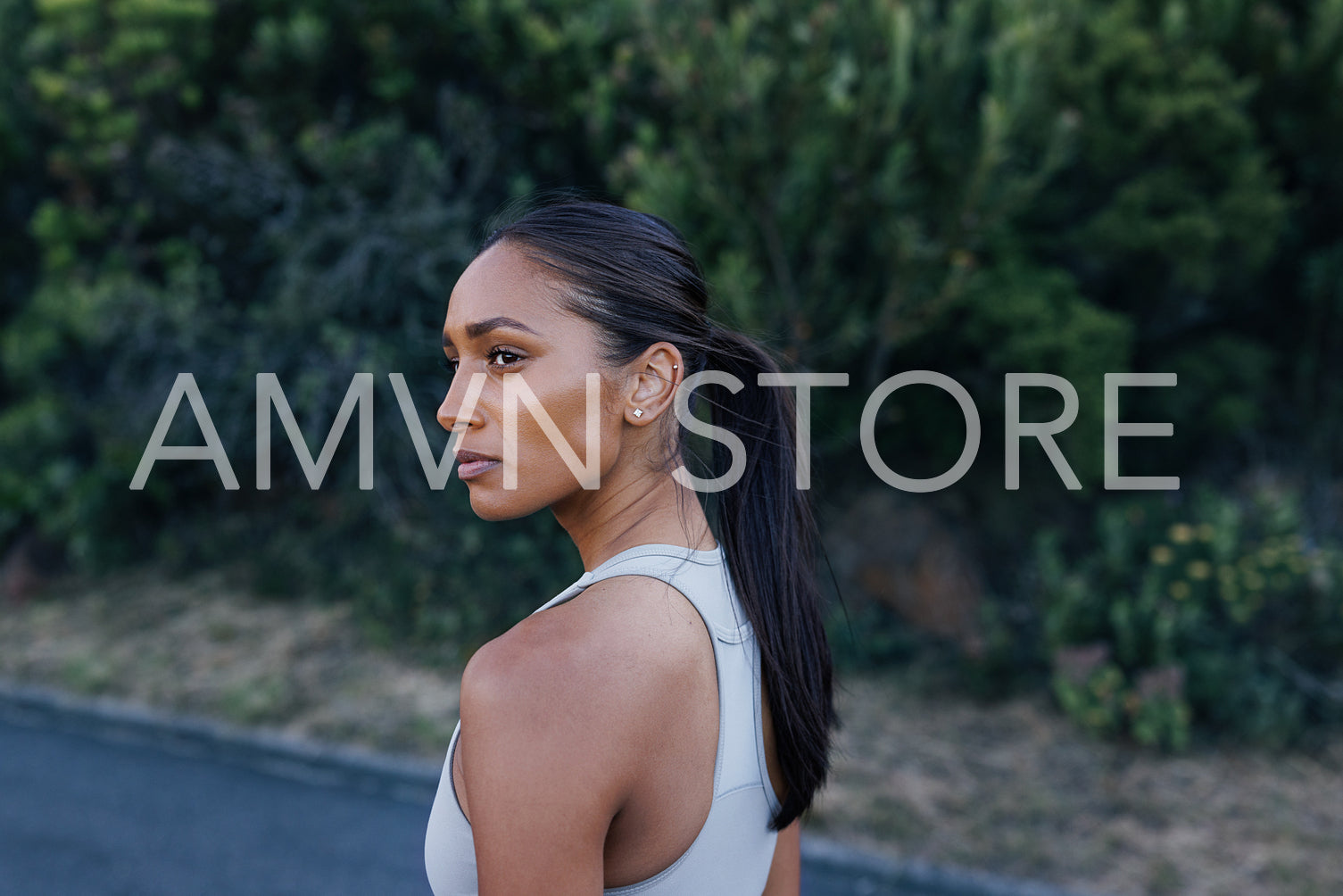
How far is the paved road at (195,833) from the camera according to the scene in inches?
159

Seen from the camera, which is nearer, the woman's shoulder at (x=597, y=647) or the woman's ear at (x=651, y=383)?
the woman's shoulder at (x=597, y=647)

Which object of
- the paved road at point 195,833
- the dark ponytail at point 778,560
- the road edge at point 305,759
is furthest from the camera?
the paved road at point 195,833

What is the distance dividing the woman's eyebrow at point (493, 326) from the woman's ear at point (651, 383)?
14 cm

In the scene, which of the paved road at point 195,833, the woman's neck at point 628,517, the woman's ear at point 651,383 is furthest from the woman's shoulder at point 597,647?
the paved road at point 195,833

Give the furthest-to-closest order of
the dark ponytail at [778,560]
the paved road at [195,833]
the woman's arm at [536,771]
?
the paved road at [195,833] → the dark ponytail at [778,560] → the woman's arm at [536,771]

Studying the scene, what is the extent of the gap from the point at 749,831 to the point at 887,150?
446 centimetres

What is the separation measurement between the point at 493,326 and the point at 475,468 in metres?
0.18

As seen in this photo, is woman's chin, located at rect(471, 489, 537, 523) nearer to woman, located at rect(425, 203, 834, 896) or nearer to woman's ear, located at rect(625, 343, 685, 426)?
woman, located at rect(425, 203, 834, 896)

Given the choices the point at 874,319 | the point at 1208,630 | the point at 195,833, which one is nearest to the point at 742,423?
the point at 195,833

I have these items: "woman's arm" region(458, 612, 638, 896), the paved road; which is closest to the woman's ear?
"woman's arm" region(458, 612, 638, 896)

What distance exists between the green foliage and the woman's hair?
392 cm

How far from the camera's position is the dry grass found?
12.9 feet

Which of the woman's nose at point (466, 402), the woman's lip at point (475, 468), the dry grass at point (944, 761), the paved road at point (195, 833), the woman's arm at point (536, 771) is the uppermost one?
the woman's nose at point (466, 402)

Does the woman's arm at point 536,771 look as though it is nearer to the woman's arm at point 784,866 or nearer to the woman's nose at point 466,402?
the woman's nose at point 466,402
